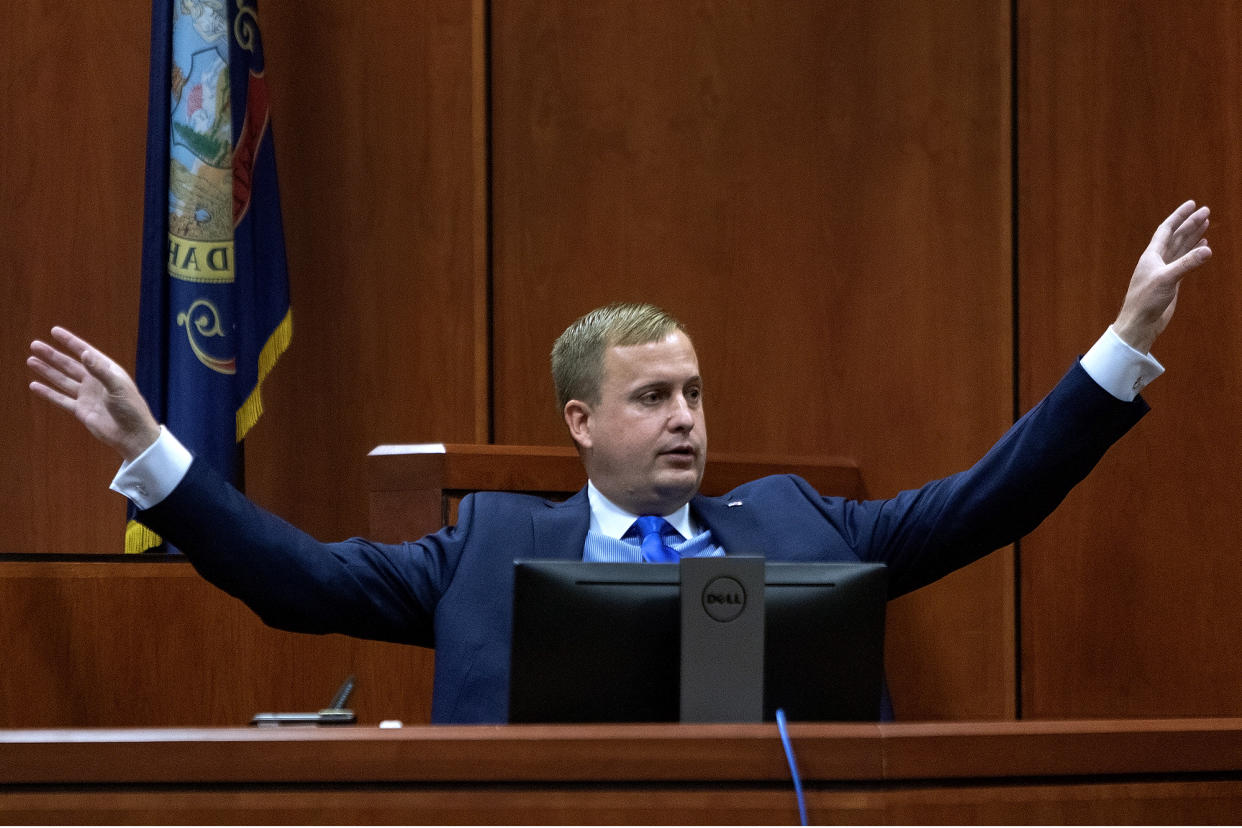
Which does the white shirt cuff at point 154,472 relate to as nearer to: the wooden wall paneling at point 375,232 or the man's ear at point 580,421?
the man's ear at point 580,421

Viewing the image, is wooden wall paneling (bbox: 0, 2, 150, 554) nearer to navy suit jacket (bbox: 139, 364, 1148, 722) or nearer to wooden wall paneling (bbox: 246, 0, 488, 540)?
wooden wall paneling (bbox: 246, 0, 488, 540)

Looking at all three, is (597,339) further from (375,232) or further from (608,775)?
(375,232)

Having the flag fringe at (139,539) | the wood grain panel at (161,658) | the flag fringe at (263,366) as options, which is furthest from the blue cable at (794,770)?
the flag fringe at (263,366)

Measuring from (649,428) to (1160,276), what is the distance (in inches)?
34.6

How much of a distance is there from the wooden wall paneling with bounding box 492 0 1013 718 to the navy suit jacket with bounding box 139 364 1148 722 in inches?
59.8

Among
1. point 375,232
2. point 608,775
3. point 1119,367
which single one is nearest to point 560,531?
point 1119,367

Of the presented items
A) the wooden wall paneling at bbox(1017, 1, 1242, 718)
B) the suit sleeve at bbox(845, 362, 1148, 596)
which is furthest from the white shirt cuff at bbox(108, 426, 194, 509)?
the wooden wall paneling at bbox(1017, 1, 1242, 718)

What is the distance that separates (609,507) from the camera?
8.16 feet

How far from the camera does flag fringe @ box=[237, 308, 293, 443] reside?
11.4 ft

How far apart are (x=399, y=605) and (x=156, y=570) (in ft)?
3.42

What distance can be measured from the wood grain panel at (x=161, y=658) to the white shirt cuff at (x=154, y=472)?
1.20 meters

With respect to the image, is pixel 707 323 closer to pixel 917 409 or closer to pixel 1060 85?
pixel 917 409

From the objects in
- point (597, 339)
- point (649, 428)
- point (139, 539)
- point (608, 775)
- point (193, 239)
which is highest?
point (193, 239)

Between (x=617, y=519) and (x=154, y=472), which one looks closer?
(x=154, y=472)
